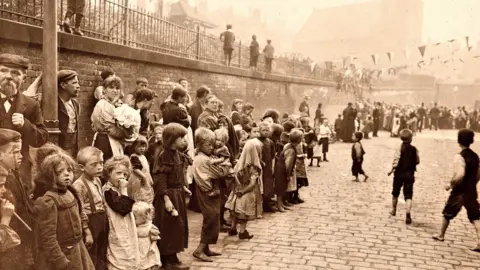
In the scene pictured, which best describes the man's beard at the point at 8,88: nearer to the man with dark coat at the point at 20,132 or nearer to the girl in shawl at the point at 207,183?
the man with dark coat at the point at 20,132

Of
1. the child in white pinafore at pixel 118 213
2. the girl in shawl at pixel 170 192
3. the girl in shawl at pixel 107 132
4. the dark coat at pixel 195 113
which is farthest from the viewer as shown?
the dark coat at pixel 195 113

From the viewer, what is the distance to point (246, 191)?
6.74 m

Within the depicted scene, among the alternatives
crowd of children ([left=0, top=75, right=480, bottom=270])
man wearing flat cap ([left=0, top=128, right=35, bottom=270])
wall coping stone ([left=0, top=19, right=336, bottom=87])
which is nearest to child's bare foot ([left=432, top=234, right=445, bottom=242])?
crowd of children ([left=0, top=75, right=480, bottom=270])

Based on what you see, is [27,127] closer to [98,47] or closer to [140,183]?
[140,183]

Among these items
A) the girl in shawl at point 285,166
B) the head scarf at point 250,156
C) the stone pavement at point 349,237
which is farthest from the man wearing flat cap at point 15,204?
the girl in shawl at point 285,166

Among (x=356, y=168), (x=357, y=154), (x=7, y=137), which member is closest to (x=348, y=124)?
(x=356, y=168)

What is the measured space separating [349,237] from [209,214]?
2377mm

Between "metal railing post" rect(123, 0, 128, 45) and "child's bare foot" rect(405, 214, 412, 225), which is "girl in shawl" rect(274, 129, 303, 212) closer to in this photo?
"child's bare foot" rect(405, 214, 412, 225)

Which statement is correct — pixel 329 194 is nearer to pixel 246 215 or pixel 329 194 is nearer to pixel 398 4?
pixel 246 215

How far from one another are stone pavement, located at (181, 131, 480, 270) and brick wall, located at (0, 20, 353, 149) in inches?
113

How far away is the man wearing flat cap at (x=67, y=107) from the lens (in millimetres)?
5191

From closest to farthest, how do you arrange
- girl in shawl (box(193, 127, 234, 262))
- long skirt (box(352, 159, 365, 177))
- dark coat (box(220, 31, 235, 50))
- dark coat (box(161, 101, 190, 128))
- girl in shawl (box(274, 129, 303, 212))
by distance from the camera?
girl in shawl (box(193, 127, 234, 262)) < dark coat (box(161, 101, 190, 128)) < girl in shawl (box(274, 129, 303, 212)) < long skirt (box(352, 159, 365, 177)) < dark coat (box(220, 31, 235, 50))

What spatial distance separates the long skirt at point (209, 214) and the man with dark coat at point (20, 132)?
210 centimetres

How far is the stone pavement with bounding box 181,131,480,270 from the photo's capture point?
5.84 metres
